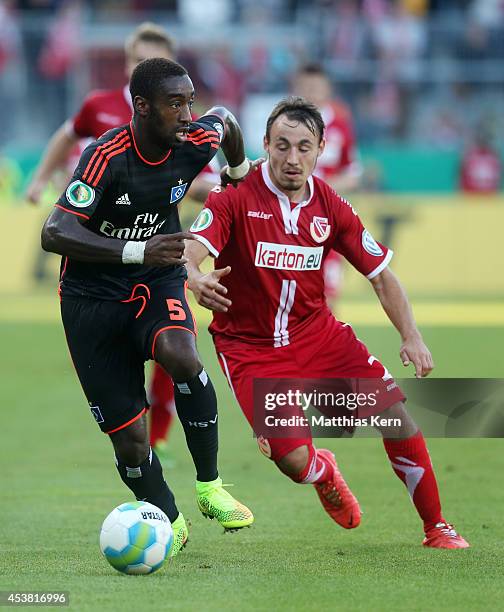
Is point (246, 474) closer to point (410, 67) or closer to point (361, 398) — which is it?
point (361, 398)

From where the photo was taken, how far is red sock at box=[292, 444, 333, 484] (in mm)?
6012

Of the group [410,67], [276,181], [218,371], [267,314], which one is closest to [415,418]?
[267,314]

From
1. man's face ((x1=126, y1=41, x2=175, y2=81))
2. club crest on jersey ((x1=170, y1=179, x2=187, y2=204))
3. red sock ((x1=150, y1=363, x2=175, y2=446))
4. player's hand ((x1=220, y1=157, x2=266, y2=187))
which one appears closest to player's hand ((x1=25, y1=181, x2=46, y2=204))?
man's face ((x1=126, y1=41, x2=175, y2=81))

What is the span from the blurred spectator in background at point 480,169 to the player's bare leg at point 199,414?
17.3 meters

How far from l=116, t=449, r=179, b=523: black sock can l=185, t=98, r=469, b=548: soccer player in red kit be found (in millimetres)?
552

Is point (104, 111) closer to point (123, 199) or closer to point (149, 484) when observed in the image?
point (123, 199)

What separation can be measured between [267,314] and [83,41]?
717 inches

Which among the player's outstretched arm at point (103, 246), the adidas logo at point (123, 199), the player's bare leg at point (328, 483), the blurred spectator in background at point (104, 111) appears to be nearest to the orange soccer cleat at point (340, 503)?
the player's bare leg at point (328, 483)

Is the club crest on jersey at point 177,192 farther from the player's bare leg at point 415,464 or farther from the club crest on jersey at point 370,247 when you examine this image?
the player's bare leg at point 415,464

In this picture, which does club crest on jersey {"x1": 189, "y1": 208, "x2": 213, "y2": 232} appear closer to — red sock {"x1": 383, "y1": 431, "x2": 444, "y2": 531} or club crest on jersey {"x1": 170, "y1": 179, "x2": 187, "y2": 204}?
club crest on jersey {"x1": 170, "y1": 179, "x2": 187, "y2": 204}

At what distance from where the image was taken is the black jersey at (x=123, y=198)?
17.9 feet

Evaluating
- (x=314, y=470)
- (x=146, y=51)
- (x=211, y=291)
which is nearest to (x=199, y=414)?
(x=211, y=291)

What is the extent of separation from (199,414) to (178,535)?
1.88ft

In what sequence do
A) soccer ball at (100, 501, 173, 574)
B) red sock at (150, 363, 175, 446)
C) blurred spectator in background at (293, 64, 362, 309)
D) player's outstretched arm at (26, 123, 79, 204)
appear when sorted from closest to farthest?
soccer ball at (100, 501, 173, 574)
red sock at (150, 363, 175, 446)
player's outstretched arm at (26, 123, 79, 204)
blurred spectator in background at (293, 64, 362, 309)
